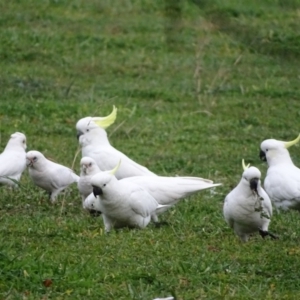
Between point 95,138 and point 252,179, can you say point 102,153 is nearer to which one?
point 95,138

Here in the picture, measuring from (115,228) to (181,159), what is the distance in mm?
2937

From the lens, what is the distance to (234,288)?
4969 mm

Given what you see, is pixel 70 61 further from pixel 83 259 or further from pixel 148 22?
pixel 83 259

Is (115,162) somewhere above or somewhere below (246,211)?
below

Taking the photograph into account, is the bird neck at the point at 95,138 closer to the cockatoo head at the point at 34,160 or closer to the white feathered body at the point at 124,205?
the cockatoo head at the point at 34,160

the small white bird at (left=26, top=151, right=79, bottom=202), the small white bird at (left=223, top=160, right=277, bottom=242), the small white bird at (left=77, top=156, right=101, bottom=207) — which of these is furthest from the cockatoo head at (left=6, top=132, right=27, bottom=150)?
the small white bird at (left=223, top=160, right=277, bottom=242)

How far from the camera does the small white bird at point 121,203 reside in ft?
21.2

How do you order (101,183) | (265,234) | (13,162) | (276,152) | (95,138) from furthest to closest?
(95,138), (276,152), (13,162), (101,183), (265,234)

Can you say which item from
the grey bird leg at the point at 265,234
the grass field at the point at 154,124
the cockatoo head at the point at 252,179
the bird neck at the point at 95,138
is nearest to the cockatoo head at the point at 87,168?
the grass field at the point at 154,124

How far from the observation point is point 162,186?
693 centimetres

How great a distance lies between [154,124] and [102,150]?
301cm

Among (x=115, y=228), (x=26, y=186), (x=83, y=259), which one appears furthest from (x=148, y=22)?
(x=83, y=259)

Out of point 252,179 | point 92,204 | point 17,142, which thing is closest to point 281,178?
point 252,179

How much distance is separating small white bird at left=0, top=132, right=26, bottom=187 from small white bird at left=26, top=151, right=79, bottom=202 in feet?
0.29
